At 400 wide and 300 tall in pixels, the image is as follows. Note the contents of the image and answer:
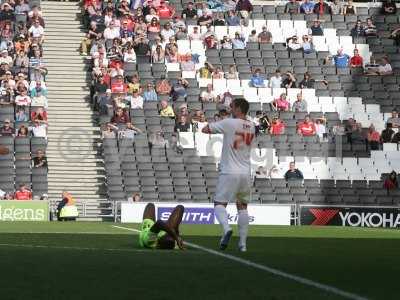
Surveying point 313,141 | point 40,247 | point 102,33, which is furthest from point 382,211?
point 40,247

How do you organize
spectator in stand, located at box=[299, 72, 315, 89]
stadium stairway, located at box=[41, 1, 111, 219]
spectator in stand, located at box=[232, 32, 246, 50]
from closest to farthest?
1. stadium stairway, located at box=[41, 1, 111, 219]
2. spectator in stand, located at box=[299, 72, 315, 89]
3. spectator in stand, located at box=[232, 32, 246, 50]

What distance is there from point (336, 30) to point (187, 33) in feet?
18.8

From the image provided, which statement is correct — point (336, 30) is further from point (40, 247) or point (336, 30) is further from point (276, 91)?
point (40, 247)

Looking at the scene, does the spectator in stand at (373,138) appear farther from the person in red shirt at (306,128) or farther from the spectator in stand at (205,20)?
the spectator in stand at (205,20)

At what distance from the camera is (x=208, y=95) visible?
1555 inches

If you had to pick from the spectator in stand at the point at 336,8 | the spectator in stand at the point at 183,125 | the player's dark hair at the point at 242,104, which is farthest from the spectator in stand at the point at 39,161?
the player's dark hair at the point at 242,104

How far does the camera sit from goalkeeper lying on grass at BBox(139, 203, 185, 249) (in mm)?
15312

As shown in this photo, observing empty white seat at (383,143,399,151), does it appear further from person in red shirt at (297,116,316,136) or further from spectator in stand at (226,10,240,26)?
spectator in stand at (226,10,240,26)

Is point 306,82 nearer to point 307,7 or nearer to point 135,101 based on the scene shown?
point 307,7

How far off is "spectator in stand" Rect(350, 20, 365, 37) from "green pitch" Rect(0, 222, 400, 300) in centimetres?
2734

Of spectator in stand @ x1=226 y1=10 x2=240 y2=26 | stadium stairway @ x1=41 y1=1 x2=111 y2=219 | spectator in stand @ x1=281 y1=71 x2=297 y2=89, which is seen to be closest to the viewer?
stadium stairway @ x1=41 y1=1 x2=111 y2=219

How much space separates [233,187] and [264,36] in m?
26.7

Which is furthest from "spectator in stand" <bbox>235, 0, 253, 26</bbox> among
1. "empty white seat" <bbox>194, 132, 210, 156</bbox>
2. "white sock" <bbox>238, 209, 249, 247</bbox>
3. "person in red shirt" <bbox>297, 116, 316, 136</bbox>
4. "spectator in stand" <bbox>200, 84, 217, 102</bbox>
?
"white sock" <bbox>238, 209, 249, 247</bbox>

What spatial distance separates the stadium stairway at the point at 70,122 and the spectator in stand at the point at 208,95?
373 cm
